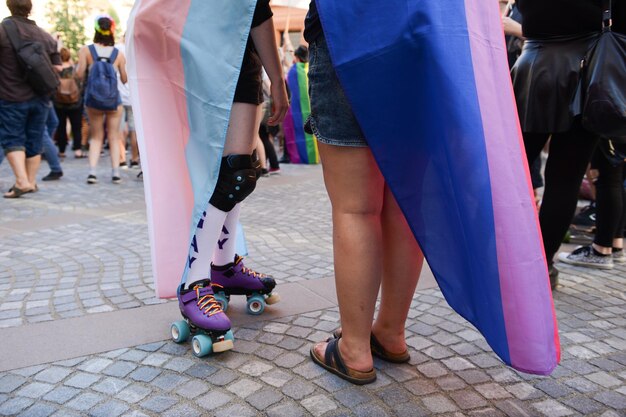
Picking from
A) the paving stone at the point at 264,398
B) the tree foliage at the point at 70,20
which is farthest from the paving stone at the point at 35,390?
the tree foliage at the point at 70,20

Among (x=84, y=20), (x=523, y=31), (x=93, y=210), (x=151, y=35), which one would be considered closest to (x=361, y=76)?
(x=151, y=35)

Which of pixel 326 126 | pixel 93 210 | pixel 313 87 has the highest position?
pixel 313 87

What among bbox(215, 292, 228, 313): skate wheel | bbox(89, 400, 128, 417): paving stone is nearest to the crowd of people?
bbox(215, 292, 228, 313): skate wheel

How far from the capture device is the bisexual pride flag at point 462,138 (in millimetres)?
1655

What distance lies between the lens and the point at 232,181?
2305 millimetres

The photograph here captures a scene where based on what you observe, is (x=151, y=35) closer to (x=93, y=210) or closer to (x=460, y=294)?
(x=460, y=294)

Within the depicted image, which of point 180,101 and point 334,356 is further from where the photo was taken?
point 180,101

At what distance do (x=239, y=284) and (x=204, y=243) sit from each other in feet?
→ 1.40

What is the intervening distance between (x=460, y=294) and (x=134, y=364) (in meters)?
1.28

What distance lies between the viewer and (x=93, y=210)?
5609 mm

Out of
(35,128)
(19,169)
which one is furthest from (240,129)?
(35,128)

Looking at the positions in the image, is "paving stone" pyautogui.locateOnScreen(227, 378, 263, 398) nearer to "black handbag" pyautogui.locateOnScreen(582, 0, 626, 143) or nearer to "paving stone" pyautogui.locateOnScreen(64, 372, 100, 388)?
"paving stone" pyautogui.locateOnScreen(64, 372, 100, 388)

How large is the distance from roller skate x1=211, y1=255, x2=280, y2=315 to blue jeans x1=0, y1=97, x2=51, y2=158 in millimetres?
4900

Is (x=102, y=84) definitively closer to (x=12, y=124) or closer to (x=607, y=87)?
(x=12, y=124)
